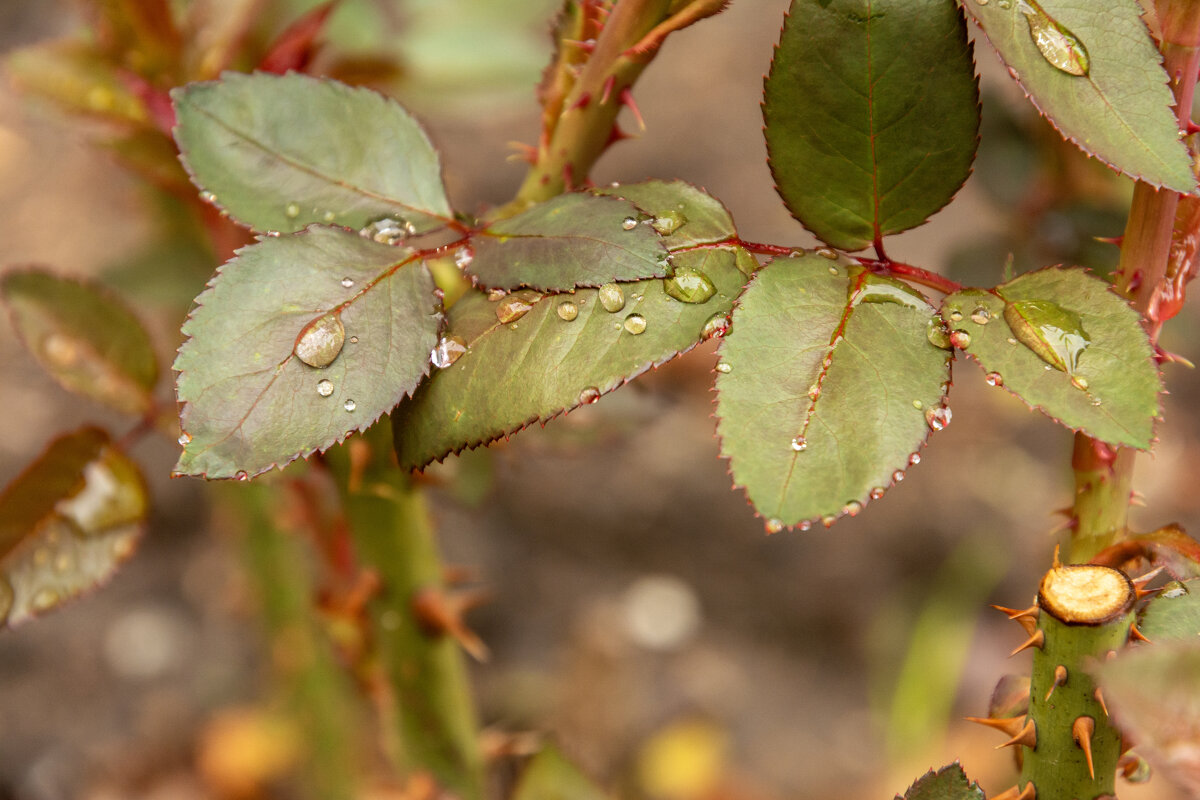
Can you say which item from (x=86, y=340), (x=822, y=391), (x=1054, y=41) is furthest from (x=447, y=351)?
(x=86, y=340)

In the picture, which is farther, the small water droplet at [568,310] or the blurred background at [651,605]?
the blurred background at [651,605]

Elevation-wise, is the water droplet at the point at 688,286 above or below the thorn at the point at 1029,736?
above

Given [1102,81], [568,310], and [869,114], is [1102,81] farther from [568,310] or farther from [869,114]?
[568,310]

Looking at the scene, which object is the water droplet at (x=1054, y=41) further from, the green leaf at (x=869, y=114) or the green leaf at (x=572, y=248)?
the green leaf at (x=572, y=248)

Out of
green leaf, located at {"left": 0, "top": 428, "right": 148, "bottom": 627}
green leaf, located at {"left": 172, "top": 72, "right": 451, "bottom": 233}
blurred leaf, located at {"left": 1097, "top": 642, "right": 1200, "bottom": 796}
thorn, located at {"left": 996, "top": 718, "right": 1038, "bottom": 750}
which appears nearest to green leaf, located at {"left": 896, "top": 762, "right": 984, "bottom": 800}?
thorn, located at {"left": 996, "top": 718, "right": 1038, "bottom": 750}

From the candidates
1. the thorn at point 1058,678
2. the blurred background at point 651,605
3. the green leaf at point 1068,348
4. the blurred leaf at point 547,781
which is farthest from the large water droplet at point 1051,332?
the blurred background at point 651,605

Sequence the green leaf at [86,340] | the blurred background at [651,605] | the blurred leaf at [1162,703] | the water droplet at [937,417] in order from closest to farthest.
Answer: the blurred leaf at [1162,703]
the water droplet at [937,417]
the green leaf at [86,340]
the blurred background at [651,605]

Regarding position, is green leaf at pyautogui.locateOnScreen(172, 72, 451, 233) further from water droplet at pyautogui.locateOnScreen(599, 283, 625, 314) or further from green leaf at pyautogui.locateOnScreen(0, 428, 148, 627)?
green leaf at pyautogui.locateOnScreen(0, 428, 148, 627)

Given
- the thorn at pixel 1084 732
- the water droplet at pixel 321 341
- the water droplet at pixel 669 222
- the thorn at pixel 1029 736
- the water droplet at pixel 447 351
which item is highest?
the water droplet at pixel 669 222
